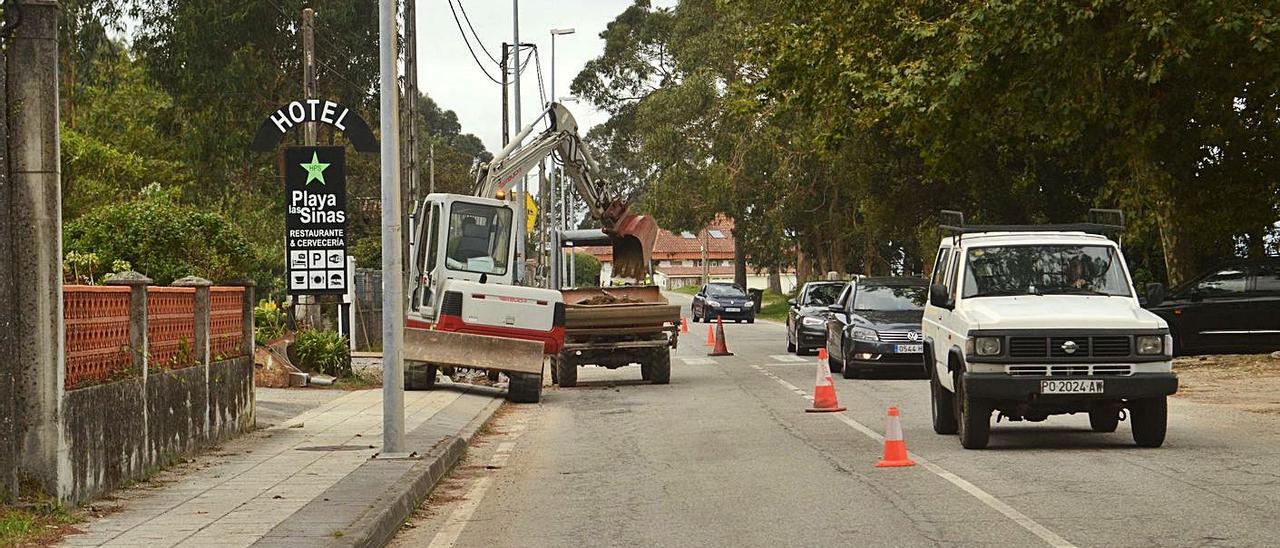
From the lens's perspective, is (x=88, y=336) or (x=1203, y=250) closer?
(x=88, y=336)

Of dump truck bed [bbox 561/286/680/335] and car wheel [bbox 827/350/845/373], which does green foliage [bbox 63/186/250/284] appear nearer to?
dump truck bed [bbox 561/286/680/335]

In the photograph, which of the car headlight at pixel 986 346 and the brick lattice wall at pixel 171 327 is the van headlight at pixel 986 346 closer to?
the car headlight at pixel 986 346

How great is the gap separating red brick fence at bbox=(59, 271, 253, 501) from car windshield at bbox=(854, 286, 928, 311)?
12.5 metres

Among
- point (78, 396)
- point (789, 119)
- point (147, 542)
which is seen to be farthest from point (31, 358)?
point (789, 119)

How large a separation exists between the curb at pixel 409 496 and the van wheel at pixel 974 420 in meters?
4.56

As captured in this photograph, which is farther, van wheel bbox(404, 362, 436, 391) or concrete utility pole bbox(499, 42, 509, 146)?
concrete utility pole bbox(499, 42, 509, 146)

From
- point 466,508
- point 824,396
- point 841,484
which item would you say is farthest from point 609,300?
point 466,508

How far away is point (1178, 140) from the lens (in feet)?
94.4

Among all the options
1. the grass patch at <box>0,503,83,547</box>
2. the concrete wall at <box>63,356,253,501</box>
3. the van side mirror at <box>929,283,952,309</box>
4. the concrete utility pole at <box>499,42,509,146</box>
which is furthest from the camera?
the concrete utility pole at <box>499,42,509,146</box>

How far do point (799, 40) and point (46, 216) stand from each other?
20.3 m

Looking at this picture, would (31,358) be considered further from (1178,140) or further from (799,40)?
(1178,140)

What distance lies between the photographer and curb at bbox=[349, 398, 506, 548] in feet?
30.7

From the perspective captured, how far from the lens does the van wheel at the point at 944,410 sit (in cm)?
1535

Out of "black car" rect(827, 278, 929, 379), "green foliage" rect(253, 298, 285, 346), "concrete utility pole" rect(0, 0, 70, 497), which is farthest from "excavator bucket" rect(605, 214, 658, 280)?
"concrete utility pole" rect(0, 0, 70, 497)
